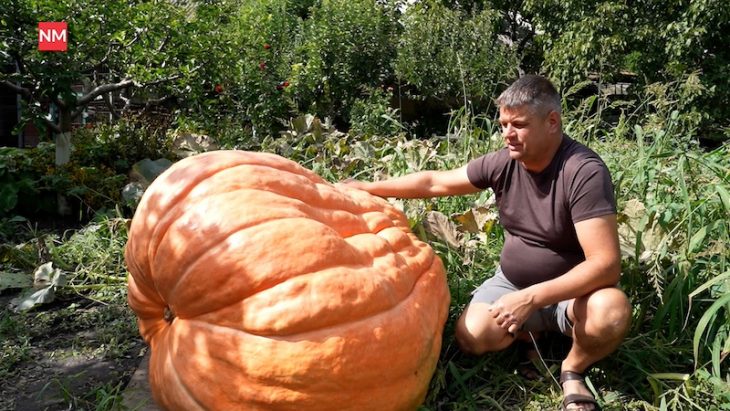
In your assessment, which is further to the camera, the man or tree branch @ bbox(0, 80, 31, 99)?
tree branch @ bbox(0, 80, 31, 99)

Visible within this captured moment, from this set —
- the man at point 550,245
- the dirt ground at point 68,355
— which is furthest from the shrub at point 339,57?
the man at point 550,245

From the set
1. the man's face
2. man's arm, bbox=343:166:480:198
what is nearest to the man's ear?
the man's face

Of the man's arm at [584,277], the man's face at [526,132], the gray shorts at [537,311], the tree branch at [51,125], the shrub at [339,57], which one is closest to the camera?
the man's arm at [584,277]

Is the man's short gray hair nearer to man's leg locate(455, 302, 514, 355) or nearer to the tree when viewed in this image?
man's leg locate(455, 302, 514, 355)

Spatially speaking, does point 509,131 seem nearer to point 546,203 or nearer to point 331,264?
point 546,203

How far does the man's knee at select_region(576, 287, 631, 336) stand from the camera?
7.32 feet

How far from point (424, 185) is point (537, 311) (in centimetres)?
69

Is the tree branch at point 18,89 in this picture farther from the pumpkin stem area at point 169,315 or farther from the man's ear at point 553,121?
the man's ear at point 553,121

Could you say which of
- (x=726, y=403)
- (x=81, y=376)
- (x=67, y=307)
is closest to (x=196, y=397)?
(x=81, y=376)

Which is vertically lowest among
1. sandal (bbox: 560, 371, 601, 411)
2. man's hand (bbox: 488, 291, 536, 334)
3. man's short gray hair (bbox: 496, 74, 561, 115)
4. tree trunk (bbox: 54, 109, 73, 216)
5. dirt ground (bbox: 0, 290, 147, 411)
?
dirt ground (bbox: 0, 290, 147, 411)

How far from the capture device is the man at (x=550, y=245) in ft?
7.30

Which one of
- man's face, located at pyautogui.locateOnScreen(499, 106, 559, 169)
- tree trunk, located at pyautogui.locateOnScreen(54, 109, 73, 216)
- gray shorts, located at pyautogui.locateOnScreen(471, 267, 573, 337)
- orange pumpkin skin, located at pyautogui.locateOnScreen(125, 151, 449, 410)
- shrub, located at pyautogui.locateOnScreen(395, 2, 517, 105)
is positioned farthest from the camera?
shrub, located at pyautogui.locateOnScreen(395, 2, 517, 105)

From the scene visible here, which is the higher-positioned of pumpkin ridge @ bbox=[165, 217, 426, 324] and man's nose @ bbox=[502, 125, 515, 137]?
man's nose @ bbox=[502, 125, 515, 137]

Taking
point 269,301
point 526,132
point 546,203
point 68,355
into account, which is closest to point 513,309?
point 546,203
